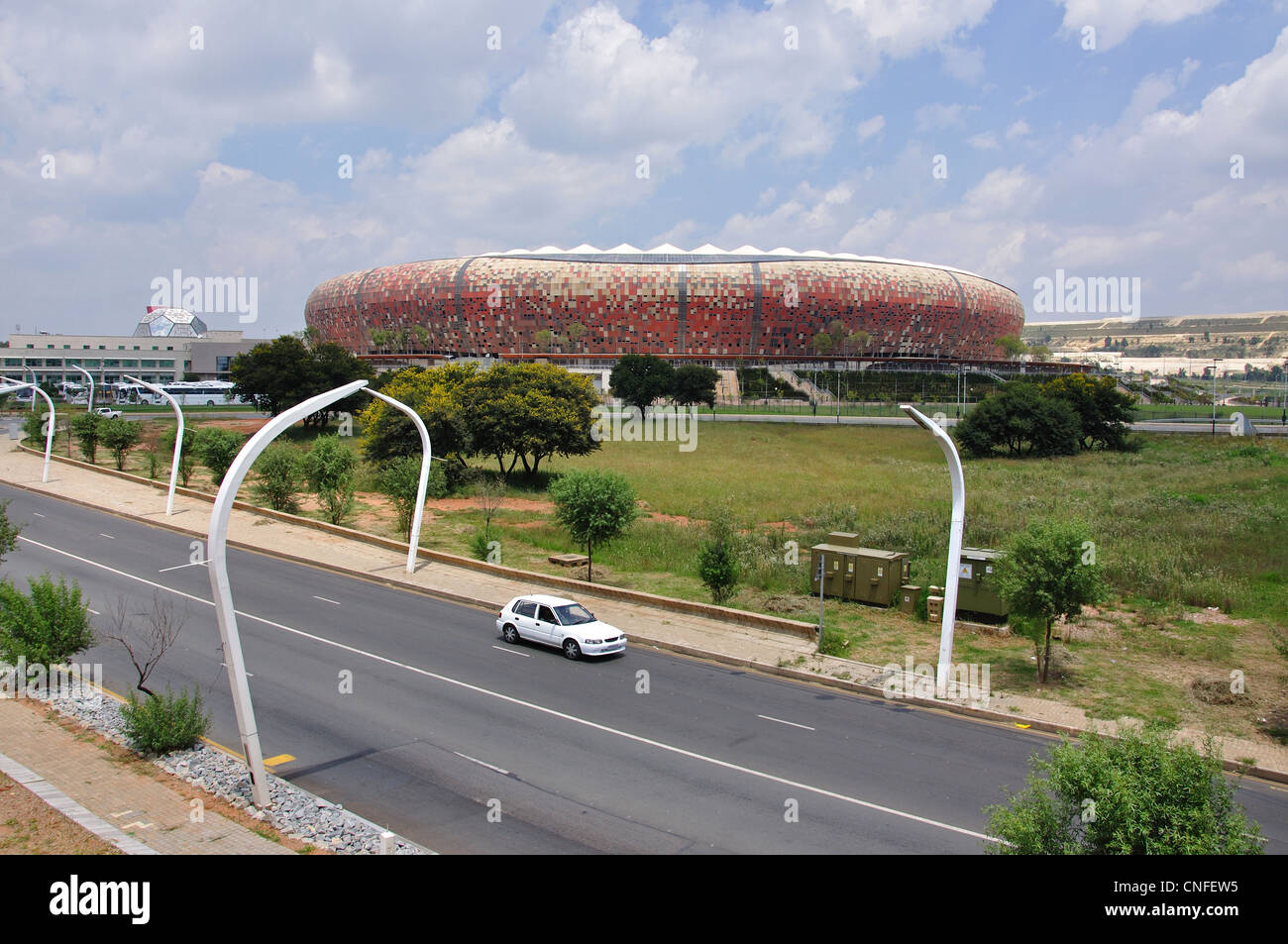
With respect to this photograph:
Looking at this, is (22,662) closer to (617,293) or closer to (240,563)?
(240,563)

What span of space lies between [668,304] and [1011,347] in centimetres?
4701

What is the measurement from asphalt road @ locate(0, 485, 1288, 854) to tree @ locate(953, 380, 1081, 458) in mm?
42483

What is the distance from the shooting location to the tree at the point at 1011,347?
4478 inches

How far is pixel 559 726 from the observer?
12789 millimetres

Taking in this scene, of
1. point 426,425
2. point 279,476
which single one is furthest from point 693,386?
point 279,476

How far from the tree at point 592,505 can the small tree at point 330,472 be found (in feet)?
34.1

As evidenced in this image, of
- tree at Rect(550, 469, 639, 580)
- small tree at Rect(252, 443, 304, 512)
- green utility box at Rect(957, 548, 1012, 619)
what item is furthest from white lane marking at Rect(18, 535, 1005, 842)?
small tree at Rect(252, 443, 304, 512)

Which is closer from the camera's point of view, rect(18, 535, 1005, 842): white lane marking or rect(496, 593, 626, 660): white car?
rect(18, 535, 1005, 842): white lane marking

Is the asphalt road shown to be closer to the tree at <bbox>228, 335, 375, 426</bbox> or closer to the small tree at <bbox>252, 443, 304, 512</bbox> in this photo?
the small tree at <bbox>252, 443, 304, 512</bbox>

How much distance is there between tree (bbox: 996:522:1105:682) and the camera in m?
14.9

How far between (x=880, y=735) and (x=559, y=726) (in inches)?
191
